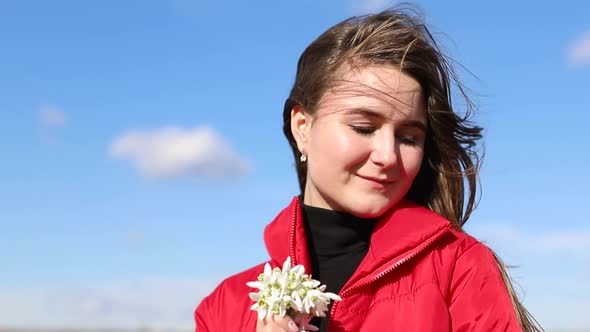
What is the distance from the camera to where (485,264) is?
13.8 feet

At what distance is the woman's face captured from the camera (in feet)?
13.8

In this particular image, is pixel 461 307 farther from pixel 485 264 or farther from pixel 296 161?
pixel 296 161

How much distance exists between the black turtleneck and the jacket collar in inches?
3.2

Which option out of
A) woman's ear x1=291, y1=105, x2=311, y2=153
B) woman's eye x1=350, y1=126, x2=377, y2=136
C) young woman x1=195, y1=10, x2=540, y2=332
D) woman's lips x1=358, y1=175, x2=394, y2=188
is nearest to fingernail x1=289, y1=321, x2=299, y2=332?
young woman x1=195, y1=10, x2=540, y2=332

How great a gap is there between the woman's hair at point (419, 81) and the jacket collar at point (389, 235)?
0.27m

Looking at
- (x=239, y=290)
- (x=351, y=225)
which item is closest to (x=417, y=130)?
(x=351, y=225)

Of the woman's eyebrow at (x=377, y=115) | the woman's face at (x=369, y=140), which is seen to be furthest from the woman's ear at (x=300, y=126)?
the woman's eyebrow at (x=377, y=115)

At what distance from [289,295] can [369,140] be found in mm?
887

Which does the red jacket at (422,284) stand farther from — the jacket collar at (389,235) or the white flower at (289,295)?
the white flower at (289,295)

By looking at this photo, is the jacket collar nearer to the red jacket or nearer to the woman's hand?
the red jacket

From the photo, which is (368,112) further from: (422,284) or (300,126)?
(422,284)

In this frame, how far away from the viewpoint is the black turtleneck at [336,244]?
4504mm

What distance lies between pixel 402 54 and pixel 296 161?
92 centimetres

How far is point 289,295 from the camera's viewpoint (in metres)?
3.79
